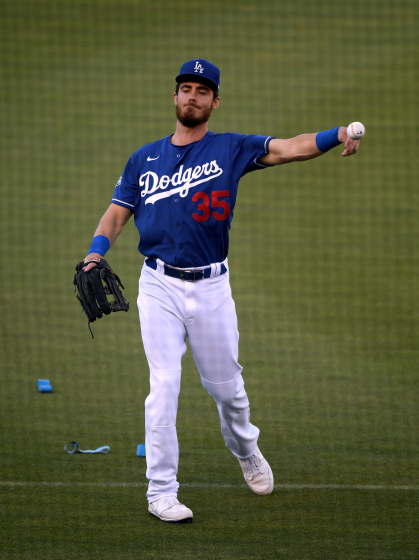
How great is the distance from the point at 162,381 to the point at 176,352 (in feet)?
0.54

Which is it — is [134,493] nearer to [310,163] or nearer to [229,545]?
[229,545]

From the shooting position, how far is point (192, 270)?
4.05 meters

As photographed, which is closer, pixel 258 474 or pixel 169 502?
pixel 169 502

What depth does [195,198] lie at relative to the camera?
406 cm

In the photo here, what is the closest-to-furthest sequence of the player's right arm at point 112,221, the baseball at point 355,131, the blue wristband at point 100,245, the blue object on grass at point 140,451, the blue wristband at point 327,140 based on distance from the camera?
the baseball at point 355,131 < the blue wristband at point 327,140 < the blue wristband at point 100,245 < the player's right arm at point 112,221 < the blue object on grass at point 140,451

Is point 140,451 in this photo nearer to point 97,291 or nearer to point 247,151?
point 97,291

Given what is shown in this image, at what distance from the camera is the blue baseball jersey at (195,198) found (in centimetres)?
405

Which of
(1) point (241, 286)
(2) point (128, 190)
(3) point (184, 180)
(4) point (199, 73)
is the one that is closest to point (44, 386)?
(2) point (128, 190)

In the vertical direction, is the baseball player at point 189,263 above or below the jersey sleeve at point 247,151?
below

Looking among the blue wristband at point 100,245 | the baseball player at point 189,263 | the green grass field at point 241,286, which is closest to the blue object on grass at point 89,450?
the green grass field at point 241,286

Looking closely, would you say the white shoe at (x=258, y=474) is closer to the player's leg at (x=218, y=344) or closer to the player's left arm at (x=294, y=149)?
the player's leg at (x=218, y=344)

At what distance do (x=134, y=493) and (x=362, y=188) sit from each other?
378 inches

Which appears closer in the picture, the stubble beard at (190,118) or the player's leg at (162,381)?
the player's leg at (162,381)

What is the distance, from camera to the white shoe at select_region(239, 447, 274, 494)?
427 cm
